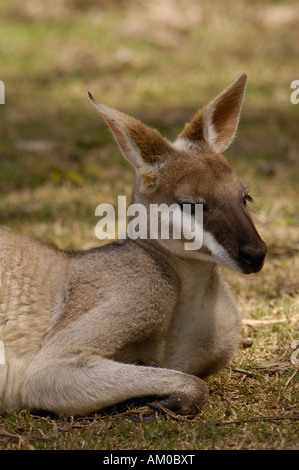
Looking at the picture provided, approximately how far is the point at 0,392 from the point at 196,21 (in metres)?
10.8

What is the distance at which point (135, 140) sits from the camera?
3.92 meters

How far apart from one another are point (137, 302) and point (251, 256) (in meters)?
0.65

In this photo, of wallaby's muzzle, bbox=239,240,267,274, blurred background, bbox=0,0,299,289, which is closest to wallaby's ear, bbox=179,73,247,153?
wallaby's muzzle, bbox=239,240,267,274

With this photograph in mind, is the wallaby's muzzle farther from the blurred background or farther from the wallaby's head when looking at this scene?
the blurred background

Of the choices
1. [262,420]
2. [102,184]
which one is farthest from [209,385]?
[102,184]

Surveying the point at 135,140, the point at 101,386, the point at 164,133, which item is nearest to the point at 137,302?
the point at 101,386

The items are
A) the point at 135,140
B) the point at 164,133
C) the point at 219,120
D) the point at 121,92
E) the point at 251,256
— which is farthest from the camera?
the point at 121,92

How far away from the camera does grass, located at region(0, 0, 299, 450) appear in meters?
3.47

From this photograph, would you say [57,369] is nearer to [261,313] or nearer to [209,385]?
[209,385]

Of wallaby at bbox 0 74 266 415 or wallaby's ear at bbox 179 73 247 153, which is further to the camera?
wallaby's ear at bbox 179 73 247 153

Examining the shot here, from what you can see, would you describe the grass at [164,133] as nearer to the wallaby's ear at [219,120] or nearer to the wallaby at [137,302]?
the wallaby at [137,302]

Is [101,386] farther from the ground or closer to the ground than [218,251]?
closer to the ground

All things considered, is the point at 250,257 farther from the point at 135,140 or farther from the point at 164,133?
the point at 164,133

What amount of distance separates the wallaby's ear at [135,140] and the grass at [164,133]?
4.11ft
